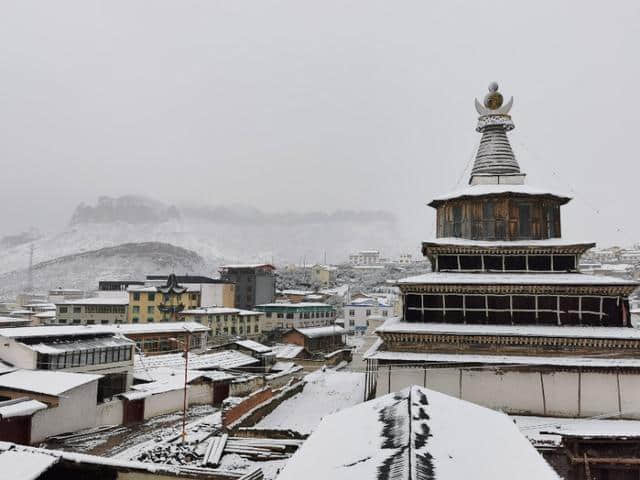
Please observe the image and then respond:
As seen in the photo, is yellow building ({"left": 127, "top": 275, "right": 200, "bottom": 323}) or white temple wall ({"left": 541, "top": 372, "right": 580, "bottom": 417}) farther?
yellow building ({"left": 127, "top": 275, "right": 200, "bottom": 323})

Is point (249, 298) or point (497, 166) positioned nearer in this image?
point (497, 166)

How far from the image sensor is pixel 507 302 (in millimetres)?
27391

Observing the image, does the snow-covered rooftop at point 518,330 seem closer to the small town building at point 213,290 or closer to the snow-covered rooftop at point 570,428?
the snow-covered rooftop at point 570,428

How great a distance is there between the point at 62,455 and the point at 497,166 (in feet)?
104

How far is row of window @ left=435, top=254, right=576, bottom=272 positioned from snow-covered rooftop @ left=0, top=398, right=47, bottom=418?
25.0 metres

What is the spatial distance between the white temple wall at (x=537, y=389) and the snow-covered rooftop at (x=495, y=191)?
11.9m

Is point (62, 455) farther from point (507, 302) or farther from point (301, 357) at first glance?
point (301, 357)

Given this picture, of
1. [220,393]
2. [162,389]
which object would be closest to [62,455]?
[162,389]

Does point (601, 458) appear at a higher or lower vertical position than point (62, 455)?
lower

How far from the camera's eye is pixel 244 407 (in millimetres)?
25781

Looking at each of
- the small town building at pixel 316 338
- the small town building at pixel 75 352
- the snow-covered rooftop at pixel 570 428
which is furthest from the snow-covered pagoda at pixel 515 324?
the small town building at pixel 316 338

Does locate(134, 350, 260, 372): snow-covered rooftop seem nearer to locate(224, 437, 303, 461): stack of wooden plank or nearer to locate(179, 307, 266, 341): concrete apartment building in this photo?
locate(179, 307, 266, 341): concrete apartment building

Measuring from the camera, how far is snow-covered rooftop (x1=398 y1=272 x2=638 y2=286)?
2633cm

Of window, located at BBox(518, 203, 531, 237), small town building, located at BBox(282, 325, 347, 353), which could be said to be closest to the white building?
small town building, located at BBox(282, 325, 347, 353)
